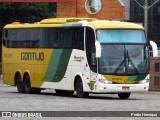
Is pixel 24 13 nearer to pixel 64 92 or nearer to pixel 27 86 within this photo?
pixel 27 86

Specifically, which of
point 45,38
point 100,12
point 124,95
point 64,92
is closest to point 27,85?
point 64,92

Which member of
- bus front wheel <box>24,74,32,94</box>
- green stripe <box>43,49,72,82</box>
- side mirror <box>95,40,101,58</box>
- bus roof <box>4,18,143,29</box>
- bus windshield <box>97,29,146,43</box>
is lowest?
bus front wheel <box>24,74,32,94</box>

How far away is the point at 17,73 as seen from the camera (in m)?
38.8

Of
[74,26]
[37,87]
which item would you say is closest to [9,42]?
[37,87]

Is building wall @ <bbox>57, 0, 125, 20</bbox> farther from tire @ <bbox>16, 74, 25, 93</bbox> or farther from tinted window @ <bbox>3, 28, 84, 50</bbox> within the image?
tire @ <bbox>16, 74, 25, 93</bbox>

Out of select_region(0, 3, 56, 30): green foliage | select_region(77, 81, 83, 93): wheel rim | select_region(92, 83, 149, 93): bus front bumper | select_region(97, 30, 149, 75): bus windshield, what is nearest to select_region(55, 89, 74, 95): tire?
select_region(77, 81, 83, 93): wheel rim

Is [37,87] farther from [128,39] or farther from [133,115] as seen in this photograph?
[133,115]

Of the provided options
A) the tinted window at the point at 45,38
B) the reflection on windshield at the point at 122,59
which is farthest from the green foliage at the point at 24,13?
the reflection on windshield at the point at 122,59

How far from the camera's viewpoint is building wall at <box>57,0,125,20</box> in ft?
226

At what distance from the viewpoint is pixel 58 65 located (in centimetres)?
3531

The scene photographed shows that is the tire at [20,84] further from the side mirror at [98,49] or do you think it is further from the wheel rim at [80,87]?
the side mirror at [98,49]

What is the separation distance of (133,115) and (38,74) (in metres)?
17.3

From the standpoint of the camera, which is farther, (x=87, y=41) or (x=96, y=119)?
(x=87, y=41)

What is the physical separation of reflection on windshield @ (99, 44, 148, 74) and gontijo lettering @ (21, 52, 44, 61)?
5.15m
